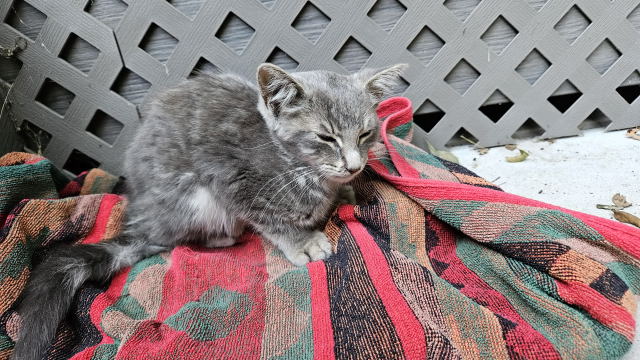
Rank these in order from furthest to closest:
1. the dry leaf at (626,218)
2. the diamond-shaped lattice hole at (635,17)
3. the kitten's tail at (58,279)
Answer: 1. the diamond-shaped lattice hole at (635,17)
2. the dry leaf at (626,218)
3. the kitten's tail at (58,279)

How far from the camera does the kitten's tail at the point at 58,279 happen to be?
1.06 meters

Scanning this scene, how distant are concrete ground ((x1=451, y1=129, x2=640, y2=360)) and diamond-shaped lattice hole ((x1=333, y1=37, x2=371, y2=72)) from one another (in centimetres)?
71

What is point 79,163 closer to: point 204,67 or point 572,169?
point 204,67

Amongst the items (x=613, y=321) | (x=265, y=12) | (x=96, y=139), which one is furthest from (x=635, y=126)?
(x=96, y=139)

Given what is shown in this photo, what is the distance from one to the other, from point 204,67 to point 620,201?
6.12 feet

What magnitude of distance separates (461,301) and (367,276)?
27 cm

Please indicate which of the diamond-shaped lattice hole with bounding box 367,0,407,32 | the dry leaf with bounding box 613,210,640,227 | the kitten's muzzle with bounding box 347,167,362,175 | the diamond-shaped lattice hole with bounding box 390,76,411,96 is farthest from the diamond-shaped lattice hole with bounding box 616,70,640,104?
the kitten's muzzle with bounding box 347,167,362,175

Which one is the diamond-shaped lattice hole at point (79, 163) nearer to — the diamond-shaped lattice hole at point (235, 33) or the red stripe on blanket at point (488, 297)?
the diamond-shaped lattice hole at point (235, 33)

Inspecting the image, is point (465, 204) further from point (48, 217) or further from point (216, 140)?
point (48, 217)

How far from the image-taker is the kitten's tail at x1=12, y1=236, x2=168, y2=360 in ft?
3.47

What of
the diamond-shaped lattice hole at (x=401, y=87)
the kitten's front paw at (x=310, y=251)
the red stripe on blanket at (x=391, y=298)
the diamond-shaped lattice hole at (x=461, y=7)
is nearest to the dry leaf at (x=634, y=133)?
the diamond-shaped lattice hole at (x=461, y=7)

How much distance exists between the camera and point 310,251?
146 cm

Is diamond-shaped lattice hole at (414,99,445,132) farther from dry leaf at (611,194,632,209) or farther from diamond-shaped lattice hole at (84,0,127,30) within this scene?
diamond-shaped lattice hole at (84,0,127,30)

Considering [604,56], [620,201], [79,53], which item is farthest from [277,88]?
[604,56]
